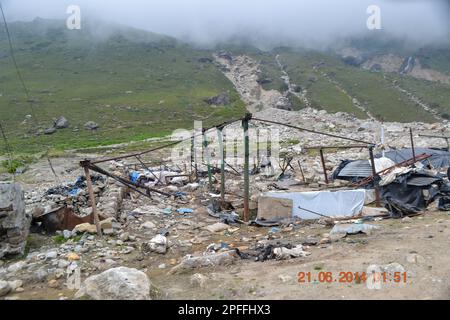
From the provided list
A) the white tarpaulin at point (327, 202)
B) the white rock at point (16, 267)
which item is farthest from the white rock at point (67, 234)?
the white tarpaulin at point (327, 202)

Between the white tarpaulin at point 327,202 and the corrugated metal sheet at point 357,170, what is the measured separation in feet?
12.5

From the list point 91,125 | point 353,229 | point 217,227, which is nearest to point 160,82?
point 91,125

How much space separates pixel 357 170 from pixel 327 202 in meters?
4.43

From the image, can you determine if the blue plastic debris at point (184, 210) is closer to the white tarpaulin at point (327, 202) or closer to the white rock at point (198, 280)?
the white tarpaulin at point (327, 202)

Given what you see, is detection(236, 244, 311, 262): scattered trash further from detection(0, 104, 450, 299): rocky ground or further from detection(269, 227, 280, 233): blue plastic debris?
detection(269, 227, 280, 233): blue plastic debris

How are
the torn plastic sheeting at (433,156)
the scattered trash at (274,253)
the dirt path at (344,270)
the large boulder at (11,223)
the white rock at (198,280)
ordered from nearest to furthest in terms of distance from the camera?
the dirt path at (344,270), the white rock at (198,280), the scattered trash at (274,253), the large boulder at (11,223), the torn plastic sheeting at (433,156)

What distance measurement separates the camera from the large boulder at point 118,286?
502cm

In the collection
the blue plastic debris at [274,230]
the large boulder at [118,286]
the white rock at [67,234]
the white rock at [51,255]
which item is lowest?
the blue plastic debris at [274,230]

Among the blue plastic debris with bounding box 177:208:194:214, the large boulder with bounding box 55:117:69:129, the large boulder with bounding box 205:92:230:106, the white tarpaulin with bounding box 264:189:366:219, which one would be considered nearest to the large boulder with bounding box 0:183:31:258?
the blue plastic debris with bounding box 177:208:194:214

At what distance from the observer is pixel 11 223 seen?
25.7 ft

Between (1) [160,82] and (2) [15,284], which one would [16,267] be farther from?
(1) [160,82]

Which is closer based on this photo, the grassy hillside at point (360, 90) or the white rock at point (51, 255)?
the white rock at point (51, 255)

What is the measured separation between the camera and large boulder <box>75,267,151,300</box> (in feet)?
16.5

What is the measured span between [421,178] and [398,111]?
6931 centimetres
